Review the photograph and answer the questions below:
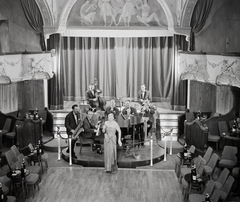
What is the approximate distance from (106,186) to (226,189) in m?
3.31

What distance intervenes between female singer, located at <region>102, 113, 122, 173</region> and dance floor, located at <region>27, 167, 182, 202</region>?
0.86 feet

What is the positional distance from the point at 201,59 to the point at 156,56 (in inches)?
222

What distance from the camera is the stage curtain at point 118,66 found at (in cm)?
1858

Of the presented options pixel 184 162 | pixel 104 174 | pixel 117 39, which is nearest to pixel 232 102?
pixel 184 162

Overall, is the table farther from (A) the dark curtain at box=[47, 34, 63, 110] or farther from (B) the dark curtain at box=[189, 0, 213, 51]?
(A) the dark curtain at box=[47, 34, 63, 110]

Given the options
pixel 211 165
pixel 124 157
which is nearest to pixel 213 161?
pixel 211 165

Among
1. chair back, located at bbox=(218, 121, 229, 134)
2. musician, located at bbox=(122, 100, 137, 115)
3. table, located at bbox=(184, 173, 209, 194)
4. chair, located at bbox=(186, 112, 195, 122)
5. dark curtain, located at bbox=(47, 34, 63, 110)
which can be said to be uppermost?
dark curtain, located at bbox=(47, 34, 63, 110)

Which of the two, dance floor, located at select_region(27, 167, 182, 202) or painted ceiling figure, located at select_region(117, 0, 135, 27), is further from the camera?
painted ceiling figure, located at select_region(117, 0, 135, 27)

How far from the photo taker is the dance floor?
9523 millimetres

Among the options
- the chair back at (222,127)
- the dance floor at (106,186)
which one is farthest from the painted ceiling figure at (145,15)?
the dance floor at (106,186)

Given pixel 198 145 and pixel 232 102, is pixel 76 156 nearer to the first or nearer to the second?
pixel 198 145

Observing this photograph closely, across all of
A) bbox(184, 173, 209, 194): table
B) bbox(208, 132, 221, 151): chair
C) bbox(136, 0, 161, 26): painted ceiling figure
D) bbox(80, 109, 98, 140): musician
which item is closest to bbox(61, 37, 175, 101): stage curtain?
bbox(136, 0, 161, 26): painted ceiling figure

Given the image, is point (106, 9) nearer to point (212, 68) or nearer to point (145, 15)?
point (145, 15)

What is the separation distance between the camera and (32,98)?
51.6 ft
